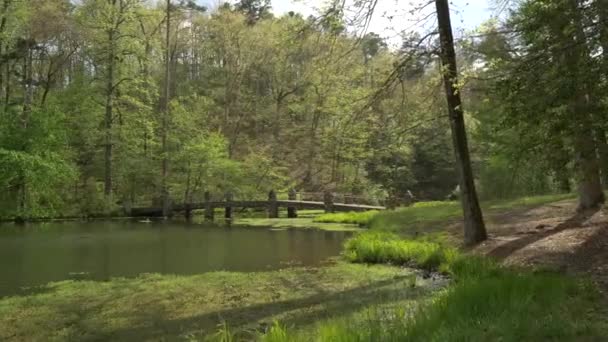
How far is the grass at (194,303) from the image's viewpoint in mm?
6516

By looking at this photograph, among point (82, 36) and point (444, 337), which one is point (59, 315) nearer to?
point (444, 337)

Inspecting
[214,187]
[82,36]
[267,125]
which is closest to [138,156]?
[214,187]

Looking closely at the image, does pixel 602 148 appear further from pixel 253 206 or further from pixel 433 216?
pixel 253 206

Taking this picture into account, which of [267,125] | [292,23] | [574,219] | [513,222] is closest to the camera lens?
[292,23]

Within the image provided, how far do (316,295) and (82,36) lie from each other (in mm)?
30512

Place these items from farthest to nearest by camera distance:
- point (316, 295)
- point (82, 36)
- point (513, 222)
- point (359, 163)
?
point (359, 163)
point (82, 36)
point (513, 222)
point (316, 295)

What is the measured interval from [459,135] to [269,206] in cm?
2009

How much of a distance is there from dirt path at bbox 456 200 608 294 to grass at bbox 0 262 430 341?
181 cm

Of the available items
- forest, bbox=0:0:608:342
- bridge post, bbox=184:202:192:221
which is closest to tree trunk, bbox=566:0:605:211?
forest, bbox=0:0:608:342

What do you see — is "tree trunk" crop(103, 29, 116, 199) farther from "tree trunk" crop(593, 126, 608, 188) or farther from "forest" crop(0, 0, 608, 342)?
"tree trunk" crop(593, 126, 608, 188)

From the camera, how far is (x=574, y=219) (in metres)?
11.9

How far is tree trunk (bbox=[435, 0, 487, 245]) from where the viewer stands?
1041 centimetres

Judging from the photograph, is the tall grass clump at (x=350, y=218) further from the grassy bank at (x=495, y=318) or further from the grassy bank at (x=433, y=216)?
the grassy bank at (x=495, y=318)

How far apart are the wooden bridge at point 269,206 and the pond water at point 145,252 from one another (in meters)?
7.55
